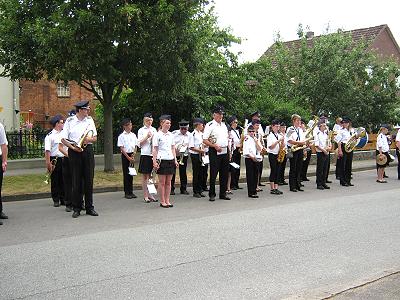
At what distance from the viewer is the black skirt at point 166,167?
10117mm

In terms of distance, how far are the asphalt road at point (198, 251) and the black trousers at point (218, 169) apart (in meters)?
0.80

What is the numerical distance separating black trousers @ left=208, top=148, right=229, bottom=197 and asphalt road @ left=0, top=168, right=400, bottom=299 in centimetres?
80

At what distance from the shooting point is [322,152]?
540 inches

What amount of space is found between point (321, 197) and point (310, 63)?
42.7 ft

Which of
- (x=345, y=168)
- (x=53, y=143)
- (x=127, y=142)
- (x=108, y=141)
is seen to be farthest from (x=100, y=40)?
(x=345, y=168)

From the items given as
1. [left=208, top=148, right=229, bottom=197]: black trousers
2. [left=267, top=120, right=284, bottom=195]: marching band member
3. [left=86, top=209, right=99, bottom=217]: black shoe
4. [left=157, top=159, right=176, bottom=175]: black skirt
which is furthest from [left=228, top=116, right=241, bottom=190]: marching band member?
[left=86, top=209, right=99, bottom=217]: black shoe

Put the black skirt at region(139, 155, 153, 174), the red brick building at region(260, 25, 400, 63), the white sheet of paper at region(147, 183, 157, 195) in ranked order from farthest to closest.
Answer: the red brick building at region(260, 25, 400, 63)
the black skirt at region(139, 155, 153, 174)
the white sheet of paper at region(147, 183, 157, 195)

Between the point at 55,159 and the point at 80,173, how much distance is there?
5.74 ft

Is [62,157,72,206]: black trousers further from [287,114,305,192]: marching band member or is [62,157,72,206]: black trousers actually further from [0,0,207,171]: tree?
[287,114,305,192]: marching band member

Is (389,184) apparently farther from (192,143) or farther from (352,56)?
(352,56)

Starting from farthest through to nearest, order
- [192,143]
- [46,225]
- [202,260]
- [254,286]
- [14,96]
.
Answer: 1. [14,96]
2. [192,143]
3. [46,225]
4. [202,260]
5. [254,286]

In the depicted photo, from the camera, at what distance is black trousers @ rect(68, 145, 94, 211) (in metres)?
8.89

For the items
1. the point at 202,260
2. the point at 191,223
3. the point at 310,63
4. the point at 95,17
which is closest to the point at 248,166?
the point at 191,223

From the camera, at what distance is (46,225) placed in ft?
26.8
